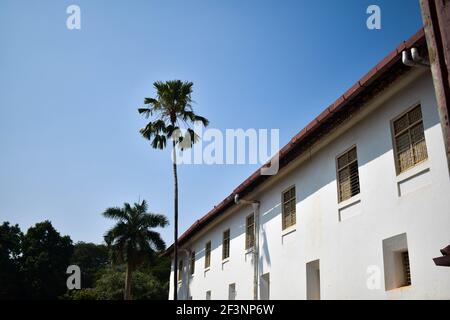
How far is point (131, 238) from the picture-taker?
1304 inches

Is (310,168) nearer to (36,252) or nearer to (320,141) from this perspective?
(320,141)

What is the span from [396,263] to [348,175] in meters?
2.42

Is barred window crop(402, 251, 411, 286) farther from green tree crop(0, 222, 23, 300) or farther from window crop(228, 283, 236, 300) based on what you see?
green tree crop(0, 222, 23, 300)

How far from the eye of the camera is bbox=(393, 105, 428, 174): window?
835cm

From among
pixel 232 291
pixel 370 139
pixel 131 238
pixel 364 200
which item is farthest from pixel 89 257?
pixel 370 139

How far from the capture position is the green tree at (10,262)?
4525cm

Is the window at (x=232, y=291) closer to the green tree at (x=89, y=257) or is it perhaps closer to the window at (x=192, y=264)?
the window at (x=192, y=264)

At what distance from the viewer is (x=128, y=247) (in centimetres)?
3306

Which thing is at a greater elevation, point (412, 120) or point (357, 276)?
point (412, 120)

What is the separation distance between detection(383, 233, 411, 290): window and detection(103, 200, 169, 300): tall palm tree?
2631 centimetres

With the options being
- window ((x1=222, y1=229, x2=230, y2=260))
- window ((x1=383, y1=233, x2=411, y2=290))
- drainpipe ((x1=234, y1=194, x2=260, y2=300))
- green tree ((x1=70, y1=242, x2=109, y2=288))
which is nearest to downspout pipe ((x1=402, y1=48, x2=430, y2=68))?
window ((x1=383, y1=233, x2=411, y2=290))

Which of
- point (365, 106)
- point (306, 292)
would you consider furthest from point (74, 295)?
point (365, 106)

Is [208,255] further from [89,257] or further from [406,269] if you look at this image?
[89,257]
